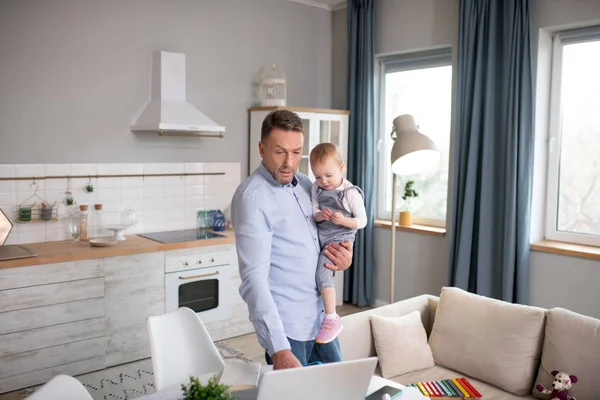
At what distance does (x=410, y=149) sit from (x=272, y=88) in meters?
2.26

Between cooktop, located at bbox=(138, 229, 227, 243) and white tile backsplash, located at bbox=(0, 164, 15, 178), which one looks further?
cooktop, located at bbox=(138, 229, 227, 243)

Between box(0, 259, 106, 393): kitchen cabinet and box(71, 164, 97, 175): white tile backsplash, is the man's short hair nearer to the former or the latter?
box(0, 259, 106, 393): kitchen cabinet

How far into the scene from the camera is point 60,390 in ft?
6.21

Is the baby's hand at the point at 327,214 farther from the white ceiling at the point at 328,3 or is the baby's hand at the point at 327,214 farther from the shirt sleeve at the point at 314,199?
the white ceiling at the point at 328,3

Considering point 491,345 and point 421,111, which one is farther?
point 421,111

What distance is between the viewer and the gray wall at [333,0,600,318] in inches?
159

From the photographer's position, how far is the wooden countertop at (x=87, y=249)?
371 centimetres

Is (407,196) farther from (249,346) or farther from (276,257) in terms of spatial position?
(276,257)

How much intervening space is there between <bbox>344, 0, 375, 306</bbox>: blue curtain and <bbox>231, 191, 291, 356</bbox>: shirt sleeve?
346 centimetres

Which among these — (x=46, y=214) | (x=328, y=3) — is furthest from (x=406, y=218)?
(x=46, y=214)

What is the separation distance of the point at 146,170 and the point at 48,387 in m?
3.02

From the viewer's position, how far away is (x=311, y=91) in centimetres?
580

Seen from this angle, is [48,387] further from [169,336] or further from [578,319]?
[578,319]

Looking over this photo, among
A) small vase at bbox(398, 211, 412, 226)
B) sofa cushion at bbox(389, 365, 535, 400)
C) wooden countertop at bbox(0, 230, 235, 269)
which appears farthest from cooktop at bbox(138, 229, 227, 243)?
sofa cushion at bbox(389, 365, 535, 400)
